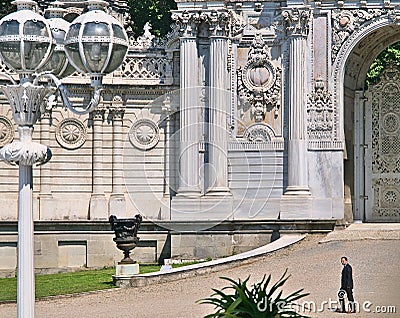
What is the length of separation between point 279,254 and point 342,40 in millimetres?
5823

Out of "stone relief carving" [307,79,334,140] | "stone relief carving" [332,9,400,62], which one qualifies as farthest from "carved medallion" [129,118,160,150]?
"stone relief carving" [332,9,400,62]

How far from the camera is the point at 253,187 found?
25.2 m

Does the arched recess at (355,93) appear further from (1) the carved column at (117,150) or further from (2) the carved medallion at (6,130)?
(2) the carved medallion at (6,130)

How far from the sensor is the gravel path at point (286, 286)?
670 inches

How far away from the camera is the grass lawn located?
19.9 metres

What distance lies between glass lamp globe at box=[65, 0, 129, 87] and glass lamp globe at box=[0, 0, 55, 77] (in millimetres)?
214

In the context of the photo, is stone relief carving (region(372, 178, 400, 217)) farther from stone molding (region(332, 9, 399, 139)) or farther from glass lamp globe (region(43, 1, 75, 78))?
glass lamp globe (region(43, 1, 75, 78))

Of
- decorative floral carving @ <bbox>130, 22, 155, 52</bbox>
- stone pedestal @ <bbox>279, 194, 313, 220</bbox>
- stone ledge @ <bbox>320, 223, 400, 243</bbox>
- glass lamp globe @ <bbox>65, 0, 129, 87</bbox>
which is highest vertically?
decorative floral carving @ <bbox>130, 22, 155, 52</bbox>

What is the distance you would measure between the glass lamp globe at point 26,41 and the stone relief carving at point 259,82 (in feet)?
49.7

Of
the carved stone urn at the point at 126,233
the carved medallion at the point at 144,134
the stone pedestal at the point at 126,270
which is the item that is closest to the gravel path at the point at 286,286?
the stone pedestal at the point at 126,270

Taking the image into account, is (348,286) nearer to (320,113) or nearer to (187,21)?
(320,113)

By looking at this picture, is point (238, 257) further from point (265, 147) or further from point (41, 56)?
point (41, 56)

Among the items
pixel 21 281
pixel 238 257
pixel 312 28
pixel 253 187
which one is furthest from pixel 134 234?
pixel 21 281

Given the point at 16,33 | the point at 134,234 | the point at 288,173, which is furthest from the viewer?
the point at 288,173
